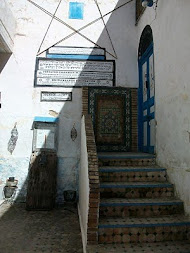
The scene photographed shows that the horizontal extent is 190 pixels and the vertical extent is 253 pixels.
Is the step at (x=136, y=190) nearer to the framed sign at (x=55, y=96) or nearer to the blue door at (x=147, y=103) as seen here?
the blue door at (x=147, y=103)

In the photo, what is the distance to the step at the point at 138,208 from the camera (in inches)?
132

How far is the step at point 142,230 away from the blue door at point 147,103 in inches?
83.5

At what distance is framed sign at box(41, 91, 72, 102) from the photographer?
602 centimetres

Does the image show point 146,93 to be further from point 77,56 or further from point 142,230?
point 142,230

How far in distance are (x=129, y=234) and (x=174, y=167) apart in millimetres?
1402

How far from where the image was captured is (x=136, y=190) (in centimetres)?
372

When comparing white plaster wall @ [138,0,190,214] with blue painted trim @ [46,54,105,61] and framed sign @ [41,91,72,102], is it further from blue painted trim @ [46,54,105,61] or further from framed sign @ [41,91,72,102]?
framed sign @ [41,91,72,102]

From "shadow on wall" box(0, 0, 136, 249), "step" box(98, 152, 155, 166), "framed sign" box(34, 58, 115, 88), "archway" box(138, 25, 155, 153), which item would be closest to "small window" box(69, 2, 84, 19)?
"shadow on wall" box(0, 0, 136, 249)

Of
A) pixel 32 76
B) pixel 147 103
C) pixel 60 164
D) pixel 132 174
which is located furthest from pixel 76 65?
pixel 132 174

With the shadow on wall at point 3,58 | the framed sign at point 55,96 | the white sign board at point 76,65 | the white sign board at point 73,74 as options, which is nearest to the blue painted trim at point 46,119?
the framed sign at point 55,96

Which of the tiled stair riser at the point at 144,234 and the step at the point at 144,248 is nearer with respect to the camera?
the step at the point at 144,248

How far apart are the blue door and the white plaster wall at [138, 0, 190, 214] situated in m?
0.53

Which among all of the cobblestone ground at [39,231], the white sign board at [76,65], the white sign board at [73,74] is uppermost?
the white sign board at [76,65]

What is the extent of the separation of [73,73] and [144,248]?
474cm
